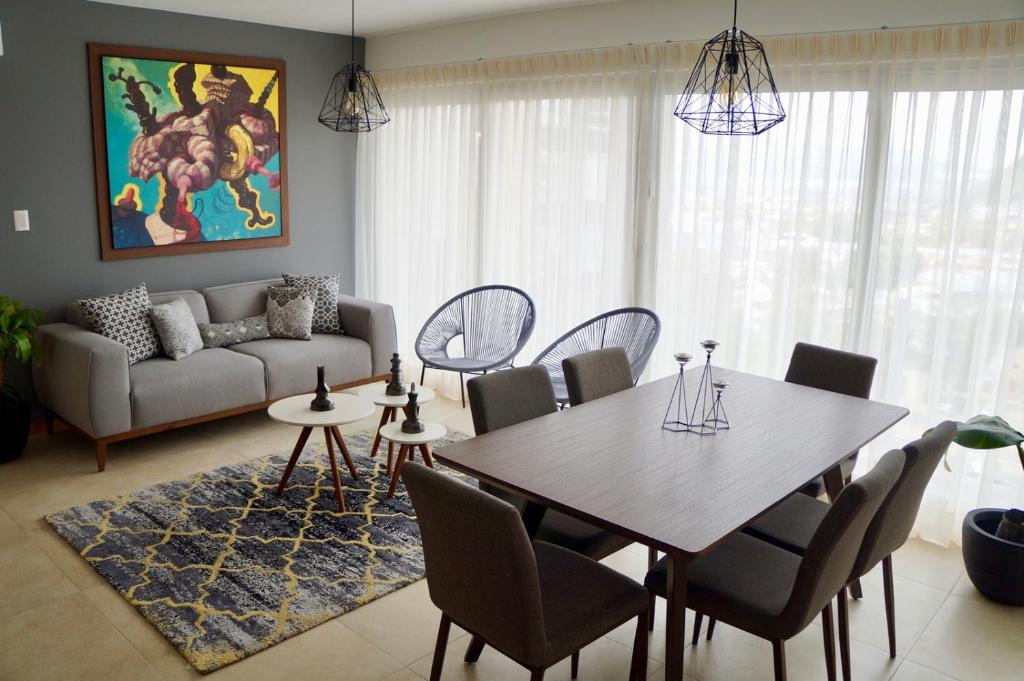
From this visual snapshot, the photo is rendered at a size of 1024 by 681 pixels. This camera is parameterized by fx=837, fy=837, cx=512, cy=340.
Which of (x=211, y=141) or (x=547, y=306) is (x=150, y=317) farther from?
(x=547, y=306)

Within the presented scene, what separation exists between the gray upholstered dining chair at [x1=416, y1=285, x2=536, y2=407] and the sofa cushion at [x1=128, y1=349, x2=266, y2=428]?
107 cm

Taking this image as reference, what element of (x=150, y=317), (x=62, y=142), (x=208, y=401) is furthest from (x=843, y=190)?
(x=62, y=142)

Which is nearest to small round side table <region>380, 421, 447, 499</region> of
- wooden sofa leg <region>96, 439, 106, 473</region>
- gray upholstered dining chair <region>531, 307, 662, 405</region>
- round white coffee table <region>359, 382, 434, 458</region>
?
round white coffee table <region>359, 382, 434, 458</region>

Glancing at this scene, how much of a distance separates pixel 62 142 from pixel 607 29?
10.9ft

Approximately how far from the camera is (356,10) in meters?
5.23

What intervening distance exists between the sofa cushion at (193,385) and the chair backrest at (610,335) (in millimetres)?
1786

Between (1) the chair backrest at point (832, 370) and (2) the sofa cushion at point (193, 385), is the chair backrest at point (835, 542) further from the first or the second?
(2) the sofa cushion at point (193, 385)

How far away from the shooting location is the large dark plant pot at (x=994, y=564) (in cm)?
330

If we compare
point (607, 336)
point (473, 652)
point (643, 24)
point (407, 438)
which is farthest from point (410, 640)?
point (643, 24)

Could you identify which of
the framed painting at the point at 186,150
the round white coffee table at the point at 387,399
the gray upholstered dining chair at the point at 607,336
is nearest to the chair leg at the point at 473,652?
the round white coffee table at the point at 387,399

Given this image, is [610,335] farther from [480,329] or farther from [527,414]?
[527,414]

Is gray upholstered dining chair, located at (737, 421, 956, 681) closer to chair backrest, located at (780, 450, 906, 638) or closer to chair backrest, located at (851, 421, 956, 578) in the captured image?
chair backrest, located at (851, 421, 956, 578)

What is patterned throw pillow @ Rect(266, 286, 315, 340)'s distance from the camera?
5613mm

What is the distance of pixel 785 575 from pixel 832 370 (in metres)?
1.41
